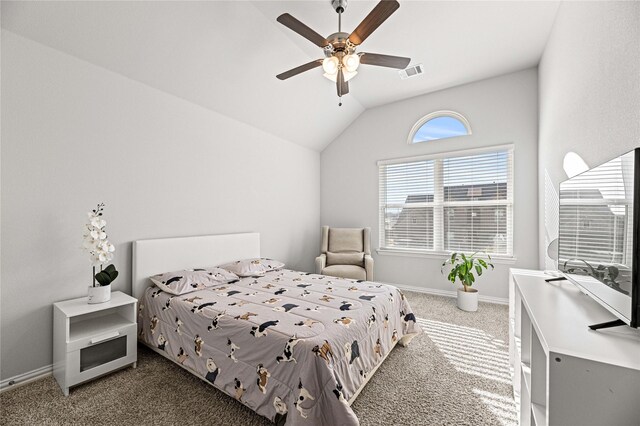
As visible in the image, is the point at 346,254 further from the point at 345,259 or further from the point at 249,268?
the point at 249,268

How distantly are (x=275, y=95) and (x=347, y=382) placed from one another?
336 centimetres

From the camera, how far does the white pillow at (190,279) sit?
2.42 m

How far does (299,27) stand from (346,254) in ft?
10.3

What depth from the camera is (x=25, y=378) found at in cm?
200

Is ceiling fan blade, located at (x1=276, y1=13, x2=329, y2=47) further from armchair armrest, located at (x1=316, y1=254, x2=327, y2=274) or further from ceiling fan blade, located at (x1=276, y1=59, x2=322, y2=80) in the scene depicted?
armchair armrest, located at (x1=316, y1=254, x2=327, y2=274)

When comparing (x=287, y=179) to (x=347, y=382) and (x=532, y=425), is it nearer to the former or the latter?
(x=347, y=382)

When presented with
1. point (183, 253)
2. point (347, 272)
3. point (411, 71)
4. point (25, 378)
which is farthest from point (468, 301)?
point (25, 378)

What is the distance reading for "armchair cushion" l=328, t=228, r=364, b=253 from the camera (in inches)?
176

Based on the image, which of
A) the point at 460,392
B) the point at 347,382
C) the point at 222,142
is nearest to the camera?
the point at 347,382

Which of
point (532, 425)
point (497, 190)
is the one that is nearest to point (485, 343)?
point (532, 425)

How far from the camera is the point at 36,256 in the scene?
6.79ft

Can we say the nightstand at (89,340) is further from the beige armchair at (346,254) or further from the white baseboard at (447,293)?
the white baseboard at (447,293)

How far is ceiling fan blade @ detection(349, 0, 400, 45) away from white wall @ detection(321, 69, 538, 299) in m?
2.57

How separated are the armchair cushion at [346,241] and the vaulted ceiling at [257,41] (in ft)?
7.00
